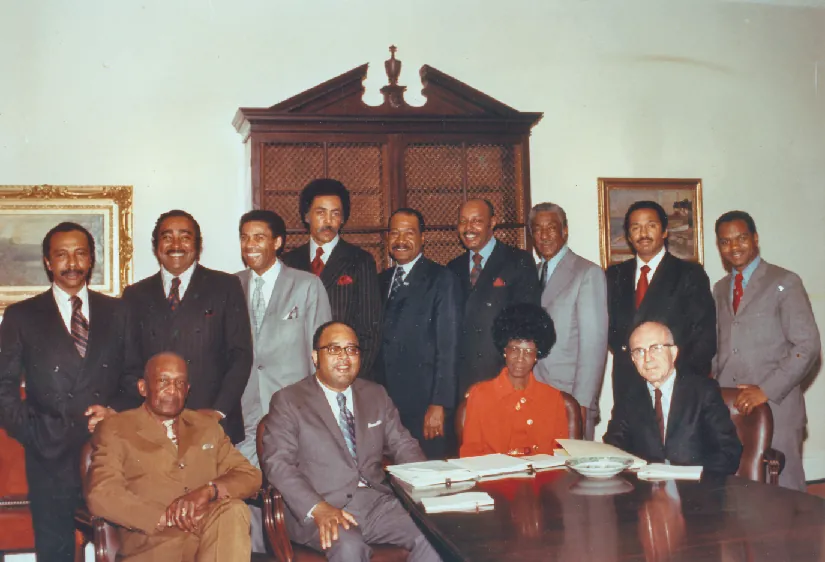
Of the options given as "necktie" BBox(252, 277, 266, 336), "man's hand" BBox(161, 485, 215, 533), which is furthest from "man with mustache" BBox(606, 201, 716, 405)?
"man's hand" BBox(161, 485, 215, 533)

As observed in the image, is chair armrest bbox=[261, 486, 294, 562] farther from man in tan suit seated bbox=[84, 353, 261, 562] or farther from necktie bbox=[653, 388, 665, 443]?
necktie bbox=[653, 388, 665, 443]

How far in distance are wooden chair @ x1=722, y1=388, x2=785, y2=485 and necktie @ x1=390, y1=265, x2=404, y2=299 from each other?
5.56ft

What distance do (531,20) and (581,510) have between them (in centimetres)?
425

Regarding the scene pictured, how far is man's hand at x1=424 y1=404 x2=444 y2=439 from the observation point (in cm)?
392

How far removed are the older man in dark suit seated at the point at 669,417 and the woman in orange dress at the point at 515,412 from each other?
0.89ft

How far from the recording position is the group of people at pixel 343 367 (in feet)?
10.1

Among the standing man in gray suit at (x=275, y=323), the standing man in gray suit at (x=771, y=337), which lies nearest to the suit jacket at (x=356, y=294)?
the standing man in gray suit at (x=275, y=323)

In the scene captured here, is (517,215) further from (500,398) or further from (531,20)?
(500,398)

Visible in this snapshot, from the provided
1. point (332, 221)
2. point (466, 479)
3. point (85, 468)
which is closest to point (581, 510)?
point (466, 479)

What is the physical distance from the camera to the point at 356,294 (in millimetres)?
4102

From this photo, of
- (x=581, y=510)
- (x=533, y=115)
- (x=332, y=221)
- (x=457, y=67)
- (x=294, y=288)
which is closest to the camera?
(x=581, y=510)

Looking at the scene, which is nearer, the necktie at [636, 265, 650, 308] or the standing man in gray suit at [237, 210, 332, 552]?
the standing man in gray suit at [237, 210, 332, 552]

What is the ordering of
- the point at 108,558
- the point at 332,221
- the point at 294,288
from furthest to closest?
the point at 332,221
the point at 294,288
the point at 108,558

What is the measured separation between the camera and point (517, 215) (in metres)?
5.18
